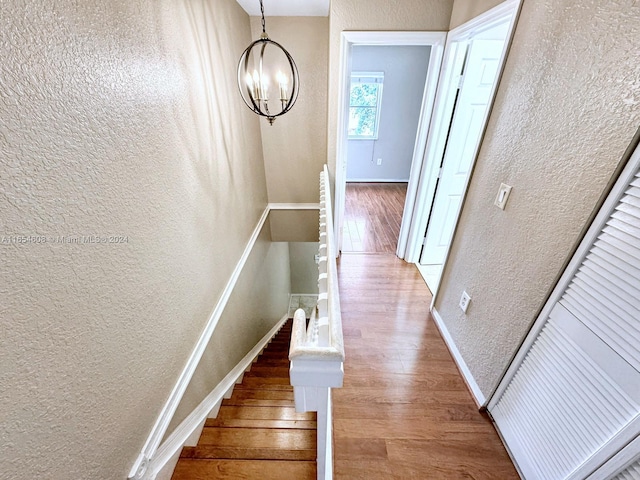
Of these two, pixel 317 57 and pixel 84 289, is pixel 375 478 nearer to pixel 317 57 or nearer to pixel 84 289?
pixel 84 289

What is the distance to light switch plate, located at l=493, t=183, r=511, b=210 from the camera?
1369 millimetres

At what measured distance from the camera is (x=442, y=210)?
259 centimetres

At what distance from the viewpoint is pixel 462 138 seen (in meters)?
2.29

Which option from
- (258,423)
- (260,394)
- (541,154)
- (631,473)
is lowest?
(260,394)

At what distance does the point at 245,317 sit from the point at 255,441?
47.7 inches

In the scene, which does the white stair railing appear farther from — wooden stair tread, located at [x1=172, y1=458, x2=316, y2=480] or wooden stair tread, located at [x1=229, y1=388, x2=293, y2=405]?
wooden stair tread, located at [x1=229, y1=388, x2=293, y2=405]

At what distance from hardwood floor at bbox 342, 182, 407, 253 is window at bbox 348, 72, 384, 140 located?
1.03 metres

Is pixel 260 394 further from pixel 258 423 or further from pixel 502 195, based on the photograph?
pixel 502 195

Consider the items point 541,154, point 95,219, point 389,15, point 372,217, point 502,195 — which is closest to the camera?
point 95,219

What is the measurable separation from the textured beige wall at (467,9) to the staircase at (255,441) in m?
2.84

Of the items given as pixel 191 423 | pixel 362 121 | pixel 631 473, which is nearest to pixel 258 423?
pixel 191 423

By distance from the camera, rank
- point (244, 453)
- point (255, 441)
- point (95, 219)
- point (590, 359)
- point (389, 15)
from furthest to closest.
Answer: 1. point (389, 15)
2. point (255, 441)
3. point (244, 453)
4. point (590, 359)
5. point (95, 219)

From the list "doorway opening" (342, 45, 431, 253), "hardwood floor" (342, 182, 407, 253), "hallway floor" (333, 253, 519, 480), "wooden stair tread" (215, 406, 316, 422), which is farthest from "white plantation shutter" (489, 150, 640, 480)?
"doorway opening" (342, 45, 431, 253)

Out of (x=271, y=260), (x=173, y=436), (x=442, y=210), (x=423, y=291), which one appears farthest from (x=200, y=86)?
(x=271, y=260)
